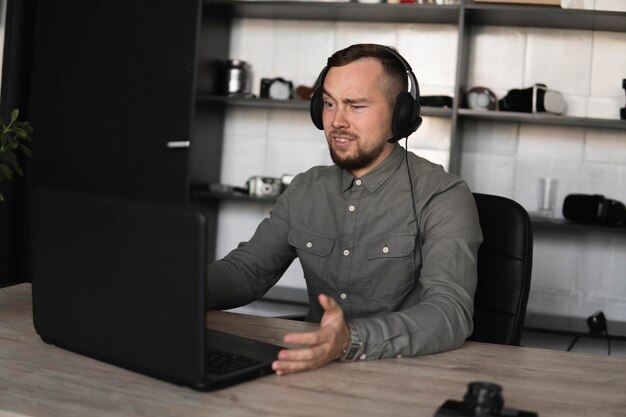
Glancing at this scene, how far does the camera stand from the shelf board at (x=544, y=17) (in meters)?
3.48

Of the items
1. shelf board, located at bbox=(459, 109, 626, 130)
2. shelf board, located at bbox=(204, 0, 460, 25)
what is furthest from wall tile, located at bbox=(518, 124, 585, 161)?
shelf board, located at bbox=(204, 0, 460, 25)

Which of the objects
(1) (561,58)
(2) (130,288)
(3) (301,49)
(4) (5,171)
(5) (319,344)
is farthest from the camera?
(3) (301,49)

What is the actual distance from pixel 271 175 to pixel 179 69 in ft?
2.27

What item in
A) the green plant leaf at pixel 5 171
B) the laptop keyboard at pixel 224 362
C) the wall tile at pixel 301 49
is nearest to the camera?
the laptop keyboard at pixel 224 362

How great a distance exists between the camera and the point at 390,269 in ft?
6.47

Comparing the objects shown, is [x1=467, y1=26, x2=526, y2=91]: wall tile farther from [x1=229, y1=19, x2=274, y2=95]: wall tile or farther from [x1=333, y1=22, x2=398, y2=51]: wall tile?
[x1=229, y1=19, x2=274, y2=95]: wall tile

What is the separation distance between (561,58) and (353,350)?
2759 mm

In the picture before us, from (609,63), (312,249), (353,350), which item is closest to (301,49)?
(609,63)

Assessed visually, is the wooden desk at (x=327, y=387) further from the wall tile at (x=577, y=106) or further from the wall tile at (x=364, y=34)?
the wall tile at (x=364, y=34)

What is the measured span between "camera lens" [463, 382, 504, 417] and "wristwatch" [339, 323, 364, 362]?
36cm

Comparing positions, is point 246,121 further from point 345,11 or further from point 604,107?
point 604,107

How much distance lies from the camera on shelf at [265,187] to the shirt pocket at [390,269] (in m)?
1.98

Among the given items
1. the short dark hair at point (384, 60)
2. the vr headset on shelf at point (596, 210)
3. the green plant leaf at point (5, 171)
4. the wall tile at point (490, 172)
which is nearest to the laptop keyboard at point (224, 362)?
the green plant leaf at point (5, 171)

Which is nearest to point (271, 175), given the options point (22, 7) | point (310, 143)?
point (310, 143)
